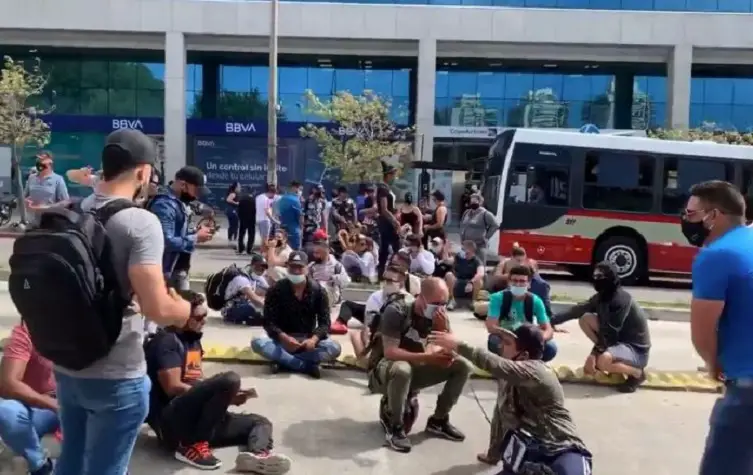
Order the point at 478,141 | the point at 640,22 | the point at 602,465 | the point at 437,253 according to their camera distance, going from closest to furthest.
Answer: the point at 602,465 → the point at 437,253 → the point at 640,22 → the point at 478,141

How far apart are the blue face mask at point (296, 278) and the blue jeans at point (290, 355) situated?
1.57ft

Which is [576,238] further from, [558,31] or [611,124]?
[611,124]

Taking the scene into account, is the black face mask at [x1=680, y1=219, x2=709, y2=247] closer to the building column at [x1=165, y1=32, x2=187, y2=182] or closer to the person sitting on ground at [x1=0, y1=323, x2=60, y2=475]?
the person sitting on ground at [x1=0, y1=323, x2=60, y2=475]

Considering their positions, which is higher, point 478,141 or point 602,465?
point 478,141

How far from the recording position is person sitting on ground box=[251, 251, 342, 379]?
7.05 meters

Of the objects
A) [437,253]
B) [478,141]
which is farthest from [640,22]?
[437,253]

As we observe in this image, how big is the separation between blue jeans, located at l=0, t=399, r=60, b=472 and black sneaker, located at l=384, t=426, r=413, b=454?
2183mm

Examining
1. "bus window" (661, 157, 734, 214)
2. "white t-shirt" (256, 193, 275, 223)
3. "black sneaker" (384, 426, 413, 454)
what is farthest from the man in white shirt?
"black sneaker" (384, 426, 413, 454)

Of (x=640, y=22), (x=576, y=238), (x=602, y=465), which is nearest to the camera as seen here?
(x=602, y=465)

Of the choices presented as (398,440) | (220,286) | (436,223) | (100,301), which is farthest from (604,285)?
(436,223)

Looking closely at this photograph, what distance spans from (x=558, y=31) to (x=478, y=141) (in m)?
5.71

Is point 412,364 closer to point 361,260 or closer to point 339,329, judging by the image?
point 339,329

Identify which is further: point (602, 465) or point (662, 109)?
point (662, 109)

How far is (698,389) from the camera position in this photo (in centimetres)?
724
